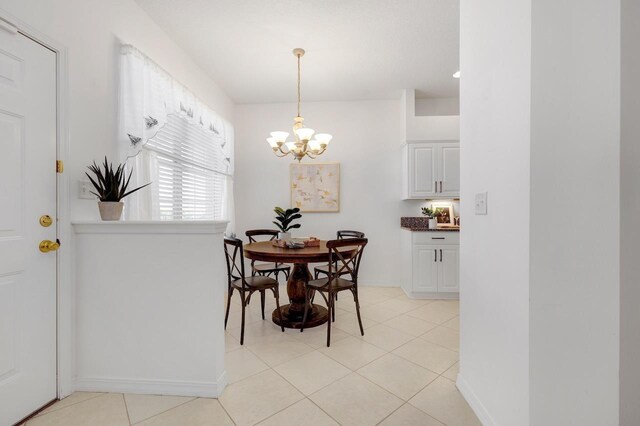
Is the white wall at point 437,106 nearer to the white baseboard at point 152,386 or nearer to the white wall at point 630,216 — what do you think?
the white wall at point 630,216

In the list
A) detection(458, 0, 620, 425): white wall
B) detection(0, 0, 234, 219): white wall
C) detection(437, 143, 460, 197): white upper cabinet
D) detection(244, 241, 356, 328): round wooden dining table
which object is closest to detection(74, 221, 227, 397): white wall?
A: detection(0, 0, 234, 219): white wall

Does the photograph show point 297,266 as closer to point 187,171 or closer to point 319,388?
point 319,388

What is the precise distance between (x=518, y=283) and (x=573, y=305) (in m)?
0.19

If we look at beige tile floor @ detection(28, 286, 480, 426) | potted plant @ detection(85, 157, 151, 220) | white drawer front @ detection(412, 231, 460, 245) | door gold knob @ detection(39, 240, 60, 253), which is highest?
potted plant @ detection(85, 157, 151, 220)

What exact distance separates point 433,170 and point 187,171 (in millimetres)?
3157

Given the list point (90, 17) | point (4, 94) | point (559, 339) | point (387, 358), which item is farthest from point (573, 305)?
point (90, 17)

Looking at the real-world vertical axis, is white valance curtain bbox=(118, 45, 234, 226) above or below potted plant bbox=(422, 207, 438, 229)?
above

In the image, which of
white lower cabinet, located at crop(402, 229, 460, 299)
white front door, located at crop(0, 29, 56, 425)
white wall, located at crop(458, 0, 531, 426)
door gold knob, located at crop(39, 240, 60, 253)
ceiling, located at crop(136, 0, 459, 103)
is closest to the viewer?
white wall, located at crop(458, 0, 531, 426)

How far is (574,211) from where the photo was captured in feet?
3.51

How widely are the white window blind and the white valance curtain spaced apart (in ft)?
0.24

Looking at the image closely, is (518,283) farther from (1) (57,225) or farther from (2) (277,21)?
(2) (277,21)

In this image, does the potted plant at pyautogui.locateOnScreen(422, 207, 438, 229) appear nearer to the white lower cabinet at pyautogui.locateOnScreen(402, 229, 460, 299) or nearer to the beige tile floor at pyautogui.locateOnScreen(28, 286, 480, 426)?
the white lower cabinet at pyautogui.locateOnScreen(402, 229, 460, 299)

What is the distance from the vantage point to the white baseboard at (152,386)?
166 centimetres

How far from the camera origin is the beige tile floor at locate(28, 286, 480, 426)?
148 cm
